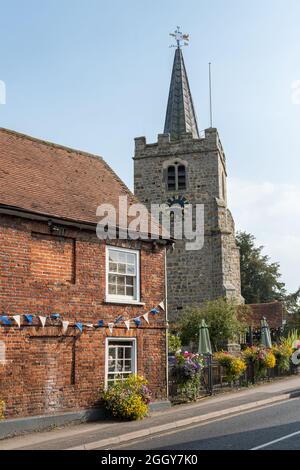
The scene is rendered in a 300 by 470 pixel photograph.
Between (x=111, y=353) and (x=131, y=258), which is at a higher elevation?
(x=131, y=258)

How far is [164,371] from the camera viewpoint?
55.5 ft

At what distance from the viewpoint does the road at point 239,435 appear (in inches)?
402

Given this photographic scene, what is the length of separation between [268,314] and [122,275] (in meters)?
21.7

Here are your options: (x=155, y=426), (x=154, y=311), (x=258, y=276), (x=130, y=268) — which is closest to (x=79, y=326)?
(x=130, y=268)

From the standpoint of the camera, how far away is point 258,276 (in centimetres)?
5778

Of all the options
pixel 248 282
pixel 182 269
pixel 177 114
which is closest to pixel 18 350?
pixel 182 269

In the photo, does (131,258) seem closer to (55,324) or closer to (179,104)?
(55,324)

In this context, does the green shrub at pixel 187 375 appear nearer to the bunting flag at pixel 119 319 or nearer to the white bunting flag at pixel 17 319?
the bunting flag at pixel 119 319

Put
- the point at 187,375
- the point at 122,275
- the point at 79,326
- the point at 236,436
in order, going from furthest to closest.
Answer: the point at 187,375 < the point at 122,275 < the point at 79,326 < the point at 236,436

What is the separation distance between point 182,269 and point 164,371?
19.5 metres

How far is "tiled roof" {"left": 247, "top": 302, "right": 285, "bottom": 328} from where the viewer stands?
3488 cm

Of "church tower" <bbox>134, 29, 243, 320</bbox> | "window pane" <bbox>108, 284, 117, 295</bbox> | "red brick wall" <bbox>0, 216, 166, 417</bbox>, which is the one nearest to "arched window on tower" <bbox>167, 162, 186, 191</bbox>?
"church tower" <bbox>134, 29, 243, 320</bbox>

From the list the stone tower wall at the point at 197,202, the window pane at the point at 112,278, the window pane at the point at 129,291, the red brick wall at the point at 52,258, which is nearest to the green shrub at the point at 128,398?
the window pane at the point at 129,291

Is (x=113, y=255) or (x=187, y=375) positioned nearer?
(x=113, y=255)
